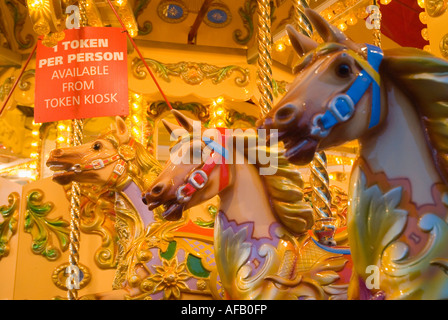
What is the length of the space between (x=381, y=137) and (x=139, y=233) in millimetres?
1761

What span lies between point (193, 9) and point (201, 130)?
10.9 ft

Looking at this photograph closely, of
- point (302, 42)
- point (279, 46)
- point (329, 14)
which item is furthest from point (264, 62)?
point (279, 46)

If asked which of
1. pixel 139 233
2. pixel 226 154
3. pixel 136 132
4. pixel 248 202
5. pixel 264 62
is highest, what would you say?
pixel 136 132

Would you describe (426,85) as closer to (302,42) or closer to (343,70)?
(343,70)

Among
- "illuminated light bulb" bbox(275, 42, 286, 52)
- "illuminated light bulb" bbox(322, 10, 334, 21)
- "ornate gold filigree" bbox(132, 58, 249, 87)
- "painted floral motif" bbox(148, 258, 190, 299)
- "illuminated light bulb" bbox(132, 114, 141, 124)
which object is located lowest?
"painted floral motif" bbox(148, 258, 190, 299)

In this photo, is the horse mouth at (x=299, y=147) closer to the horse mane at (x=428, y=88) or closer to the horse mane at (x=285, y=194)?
the horse mane at (x=428, y=88)

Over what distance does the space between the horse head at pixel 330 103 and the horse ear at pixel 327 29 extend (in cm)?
2

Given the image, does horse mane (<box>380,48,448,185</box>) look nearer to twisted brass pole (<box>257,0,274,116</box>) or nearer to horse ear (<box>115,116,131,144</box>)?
twisted brass pole (<box>257,0,274,116</box>)

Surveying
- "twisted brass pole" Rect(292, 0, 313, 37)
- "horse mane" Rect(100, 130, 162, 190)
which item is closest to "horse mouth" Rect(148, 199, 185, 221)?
"twisted brass pole" Rect(292, 0, 313, 37)

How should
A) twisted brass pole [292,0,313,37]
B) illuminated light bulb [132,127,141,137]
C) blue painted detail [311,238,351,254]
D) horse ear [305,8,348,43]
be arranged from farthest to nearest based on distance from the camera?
illuminated light bulb [132,127,141,137], twisted brass pole [292,0,313,37], blue painted detail [311,238,351,254], horse ear [305,8,348,43]

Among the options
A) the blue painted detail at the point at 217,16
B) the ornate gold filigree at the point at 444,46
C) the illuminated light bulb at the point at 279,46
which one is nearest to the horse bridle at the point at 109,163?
the ornate gold filigree at the point at 444,46

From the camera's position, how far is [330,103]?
0.99m

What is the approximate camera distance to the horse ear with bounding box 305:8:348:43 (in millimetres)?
1073

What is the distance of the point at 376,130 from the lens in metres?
1.04
